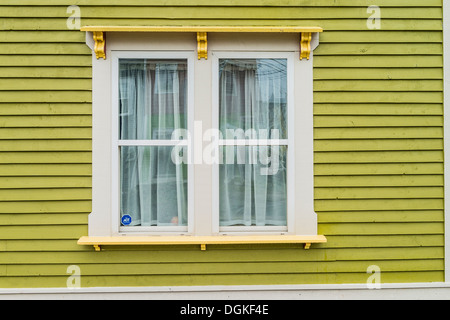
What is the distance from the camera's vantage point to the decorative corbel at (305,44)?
341 cm

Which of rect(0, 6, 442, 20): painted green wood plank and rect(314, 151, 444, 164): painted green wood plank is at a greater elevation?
rect(0, 6, 442, 20): painted green wood plank

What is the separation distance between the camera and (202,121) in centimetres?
347

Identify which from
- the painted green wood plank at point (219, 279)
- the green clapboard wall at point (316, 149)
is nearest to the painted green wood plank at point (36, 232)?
the green clapboard wall at point (316, 149)

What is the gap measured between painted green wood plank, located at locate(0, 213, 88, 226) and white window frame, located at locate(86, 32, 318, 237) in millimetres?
198

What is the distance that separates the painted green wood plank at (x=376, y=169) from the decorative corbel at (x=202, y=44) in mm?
1369

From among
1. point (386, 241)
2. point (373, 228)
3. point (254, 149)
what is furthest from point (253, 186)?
point (386, 241)

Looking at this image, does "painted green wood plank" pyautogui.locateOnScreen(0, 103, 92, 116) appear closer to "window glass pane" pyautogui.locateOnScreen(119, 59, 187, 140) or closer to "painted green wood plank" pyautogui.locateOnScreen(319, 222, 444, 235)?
"window glass pane" pyautogui.locateOnScreen(119, 59, 187, 140)

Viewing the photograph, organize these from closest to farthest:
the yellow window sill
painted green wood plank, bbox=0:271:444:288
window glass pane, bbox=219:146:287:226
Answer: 1. the yellow window sill
2. painted green wood plank, bbox=0:271:444:288
3. window glass pane, bbox=219:146:287:226

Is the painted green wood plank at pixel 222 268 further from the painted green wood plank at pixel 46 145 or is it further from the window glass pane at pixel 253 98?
the window glass pane at pixel 253 98

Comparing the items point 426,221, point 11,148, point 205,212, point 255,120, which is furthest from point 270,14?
point 11,148

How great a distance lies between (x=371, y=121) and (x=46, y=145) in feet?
9.26

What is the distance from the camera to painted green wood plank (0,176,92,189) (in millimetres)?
3412

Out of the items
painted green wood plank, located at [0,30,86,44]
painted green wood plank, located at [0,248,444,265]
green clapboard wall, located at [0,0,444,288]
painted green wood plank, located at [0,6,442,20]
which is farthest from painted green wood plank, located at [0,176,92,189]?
painted green wood plank, located at [0,6,442,20]
